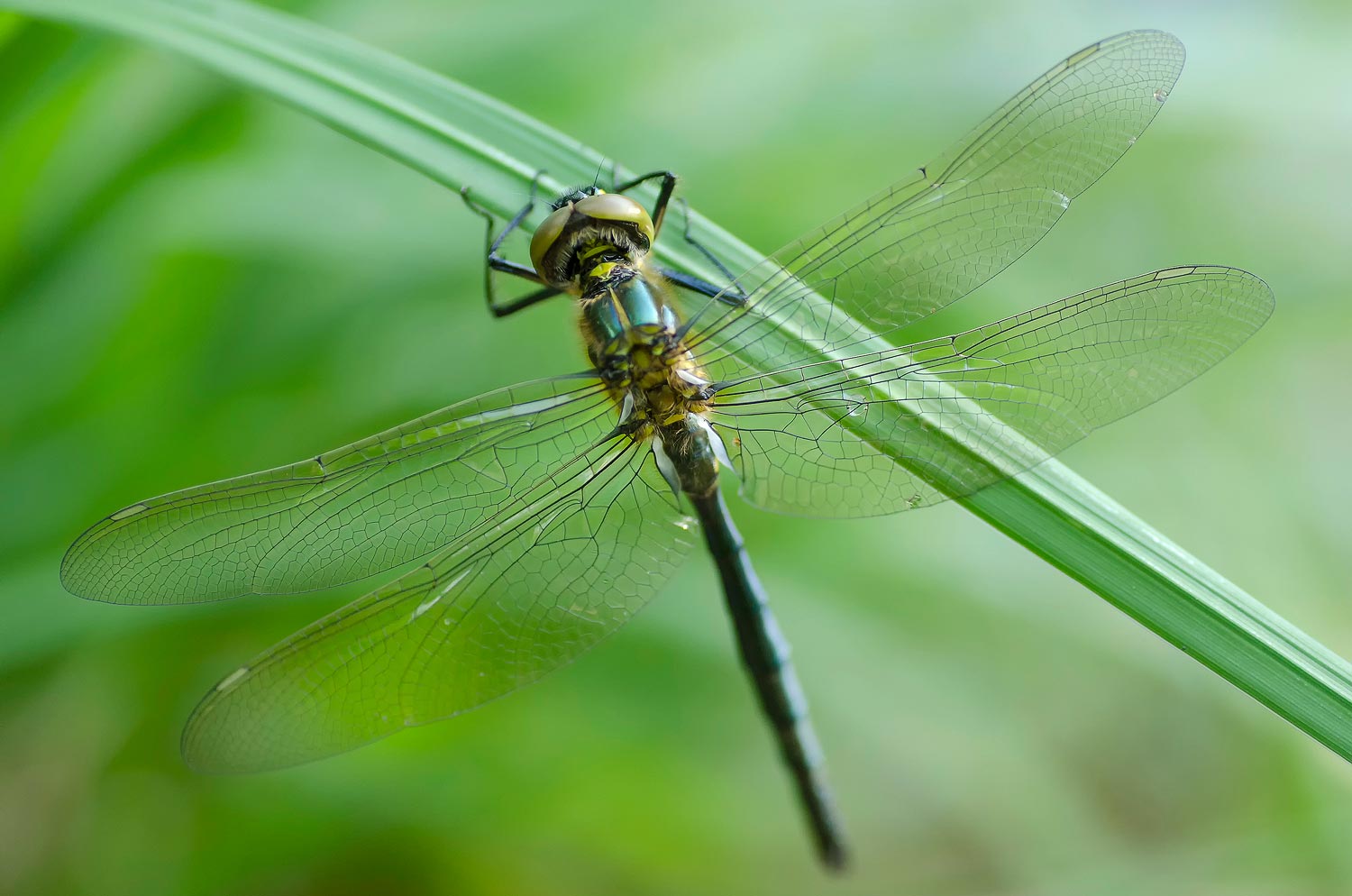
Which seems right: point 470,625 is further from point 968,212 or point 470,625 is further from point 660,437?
point 968,212

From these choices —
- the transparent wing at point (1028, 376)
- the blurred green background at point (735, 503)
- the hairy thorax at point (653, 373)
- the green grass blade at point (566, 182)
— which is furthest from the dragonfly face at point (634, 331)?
the blurred green background at point (735, 503)

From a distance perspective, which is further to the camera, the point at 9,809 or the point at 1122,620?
the point at 1122,620

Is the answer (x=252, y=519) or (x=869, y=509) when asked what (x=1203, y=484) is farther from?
(x=252, y=519)

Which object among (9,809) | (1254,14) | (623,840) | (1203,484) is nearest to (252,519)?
(9,809)

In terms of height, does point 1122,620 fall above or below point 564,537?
below

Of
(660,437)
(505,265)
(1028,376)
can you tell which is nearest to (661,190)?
(505,265)

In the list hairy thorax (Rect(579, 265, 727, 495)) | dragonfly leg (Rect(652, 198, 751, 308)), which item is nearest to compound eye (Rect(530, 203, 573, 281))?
hairy thorax (Rect(579, 265, 727, 495))

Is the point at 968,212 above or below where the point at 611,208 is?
below
